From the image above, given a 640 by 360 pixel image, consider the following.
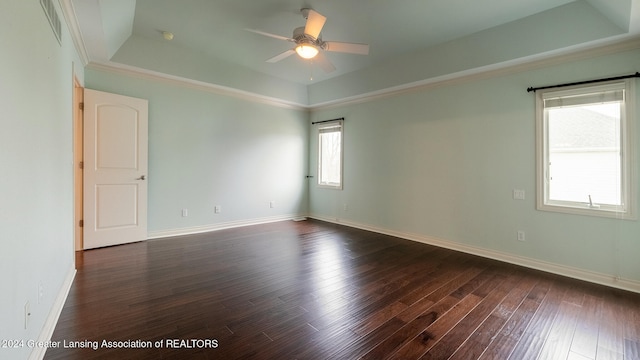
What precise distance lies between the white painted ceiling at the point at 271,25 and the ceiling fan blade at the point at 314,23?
0.34 metres

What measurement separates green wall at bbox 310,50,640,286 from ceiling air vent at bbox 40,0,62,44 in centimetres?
433

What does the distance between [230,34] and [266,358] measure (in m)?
3.81

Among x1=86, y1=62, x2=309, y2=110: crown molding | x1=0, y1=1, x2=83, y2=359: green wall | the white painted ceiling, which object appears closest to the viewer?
x1=0, y1=1, x2=83, y2=359: green wall

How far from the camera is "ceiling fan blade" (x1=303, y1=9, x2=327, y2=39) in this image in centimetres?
274

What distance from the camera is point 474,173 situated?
3986 mm

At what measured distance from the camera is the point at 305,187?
6.62 metres

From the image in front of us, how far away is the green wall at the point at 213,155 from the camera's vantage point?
4.46 meters

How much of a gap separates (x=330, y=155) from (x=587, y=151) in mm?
4174

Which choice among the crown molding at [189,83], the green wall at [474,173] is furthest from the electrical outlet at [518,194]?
the crown molding at [189,83]

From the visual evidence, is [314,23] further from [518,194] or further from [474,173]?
[518,194]

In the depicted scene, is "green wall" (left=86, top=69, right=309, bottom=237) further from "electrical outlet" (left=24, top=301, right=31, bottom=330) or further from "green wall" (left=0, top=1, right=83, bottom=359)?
"electrical outlet" (left=24, top=301, right=31, bottom=330)

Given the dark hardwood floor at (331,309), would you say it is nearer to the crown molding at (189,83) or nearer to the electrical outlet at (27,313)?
the electrical outlet at (27,313)

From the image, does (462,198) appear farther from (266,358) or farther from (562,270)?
(266,358)

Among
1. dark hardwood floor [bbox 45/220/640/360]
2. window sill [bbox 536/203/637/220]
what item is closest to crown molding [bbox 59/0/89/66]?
dark hardwood floor [bbox 45/220/640/360]
